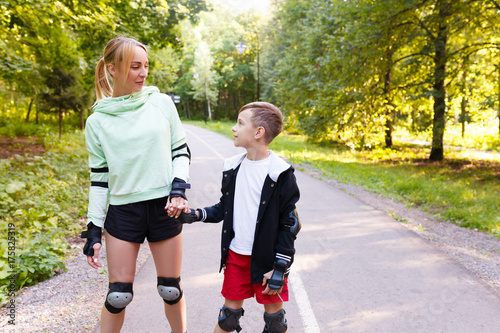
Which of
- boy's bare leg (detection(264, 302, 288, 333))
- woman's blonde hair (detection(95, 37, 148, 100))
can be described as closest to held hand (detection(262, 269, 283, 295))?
boy's bare leg (detection(264, 302, 288, 333))

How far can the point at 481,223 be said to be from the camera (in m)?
7.50

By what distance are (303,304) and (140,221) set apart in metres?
2.11

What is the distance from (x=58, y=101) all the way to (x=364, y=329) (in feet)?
59.8

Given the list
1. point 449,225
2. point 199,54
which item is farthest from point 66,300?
point 199,54

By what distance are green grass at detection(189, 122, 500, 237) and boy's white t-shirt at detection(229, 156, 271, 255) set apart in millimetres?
6258

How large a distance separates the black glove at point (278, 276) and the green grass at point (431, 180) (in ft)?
20.4

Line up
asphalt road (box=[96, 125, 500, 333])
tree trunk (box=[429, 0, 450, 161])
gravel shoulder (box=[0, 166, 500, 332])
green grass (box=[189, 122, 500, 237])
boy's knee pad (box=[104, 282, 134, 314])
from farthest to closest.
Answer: tree trunk (box=[429, 0, 450, 161])
green grass (box=[189, 122, 500, 237])
asphalt road (box=[96, 125, 500, 333])
gravel shoulder (box=[0, 166, 500, 332])
boy's knee pad (box=[104, 282, 134, 314])

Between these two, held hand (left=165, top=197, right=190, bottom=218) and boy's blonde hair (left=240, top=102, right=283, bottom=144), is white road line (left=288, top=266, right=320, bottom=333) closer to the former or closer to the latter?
held hand (left=165, top=197, right=190, bottom=218)

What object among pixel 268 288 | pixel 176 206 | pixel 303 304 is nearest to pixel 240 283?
pixel 268 288

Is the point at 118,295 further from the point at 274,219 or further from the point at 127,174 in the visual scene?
the point at 274,219

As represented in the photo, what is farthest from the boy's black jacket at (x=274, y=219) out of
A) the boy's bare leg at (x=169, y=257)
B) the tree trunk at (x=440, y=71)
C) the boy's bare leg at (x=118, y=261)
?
the tree trunk at (x=440, y=71)

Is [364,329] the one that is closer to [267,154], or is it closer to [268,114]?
[267,154]

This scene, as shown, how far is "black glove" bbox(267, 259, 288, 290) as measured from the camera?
2.36 m

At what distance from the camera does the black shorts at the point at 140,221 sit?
95.8 inches
